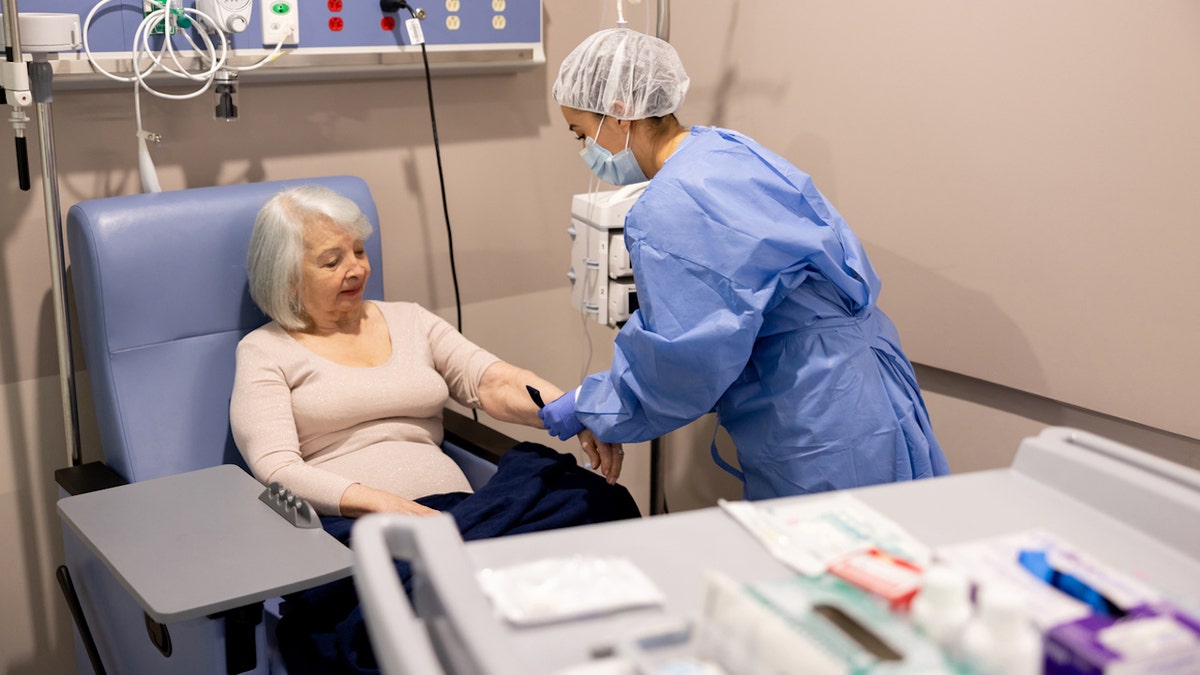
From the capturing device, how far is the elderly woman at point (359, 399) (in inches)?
78.2

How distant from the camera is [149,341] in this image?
6.91ft

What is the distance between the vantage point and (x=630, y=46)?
199 centimetres

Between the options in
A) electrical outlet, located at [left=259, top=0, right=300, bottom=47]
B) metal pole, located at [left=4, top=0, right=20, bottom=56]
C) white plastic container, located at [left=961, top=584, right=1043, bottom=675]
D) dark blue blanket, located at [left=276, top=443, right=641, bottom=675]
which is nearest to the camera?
white plastic container, located at [left=961, top=584, right=1043, bottom=675]

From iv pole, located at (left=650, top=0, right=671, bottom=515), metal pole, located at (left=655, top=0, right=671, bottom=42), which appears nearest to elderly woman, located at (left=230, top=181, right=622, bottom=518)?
iv pole, located at (left=650, top=0, right=671, bottom=515)

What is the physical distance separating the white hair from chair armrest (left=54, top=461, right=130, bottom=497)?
43 centimetres

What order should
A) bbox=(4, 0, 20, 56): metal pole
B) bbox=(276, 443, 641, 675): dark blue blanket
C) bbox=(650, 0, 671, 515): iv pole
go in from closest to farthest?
bbox=(276, 443, 641, 675): dark blue blanket, bbox=(4, 0, 20, 56): metal pole, bbox=(650, 0, 671, 515): iv pole

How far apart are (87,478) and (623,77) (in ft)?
4.12

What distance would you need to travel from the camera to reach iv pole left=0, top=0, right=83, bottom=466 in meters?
1.87

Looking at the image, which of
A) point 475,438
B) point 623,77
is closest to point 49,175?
point 475,438

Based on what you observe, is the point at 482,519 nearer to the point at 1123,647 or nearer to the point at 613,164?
the point at 613,164

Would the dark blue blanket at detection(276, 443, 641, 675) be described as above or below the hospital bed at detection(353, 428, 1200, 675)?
below

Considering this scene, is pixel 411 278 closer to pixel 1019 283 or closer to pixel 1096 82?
pixel 1019 283

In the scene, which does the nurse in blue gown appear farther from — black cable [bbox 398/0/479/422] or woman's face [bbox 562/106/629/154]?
black cable [bbox 398/0/479/422]

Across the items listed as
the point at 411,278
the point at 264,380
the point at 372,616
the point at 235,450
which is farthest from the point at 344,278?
the point at 372,616
